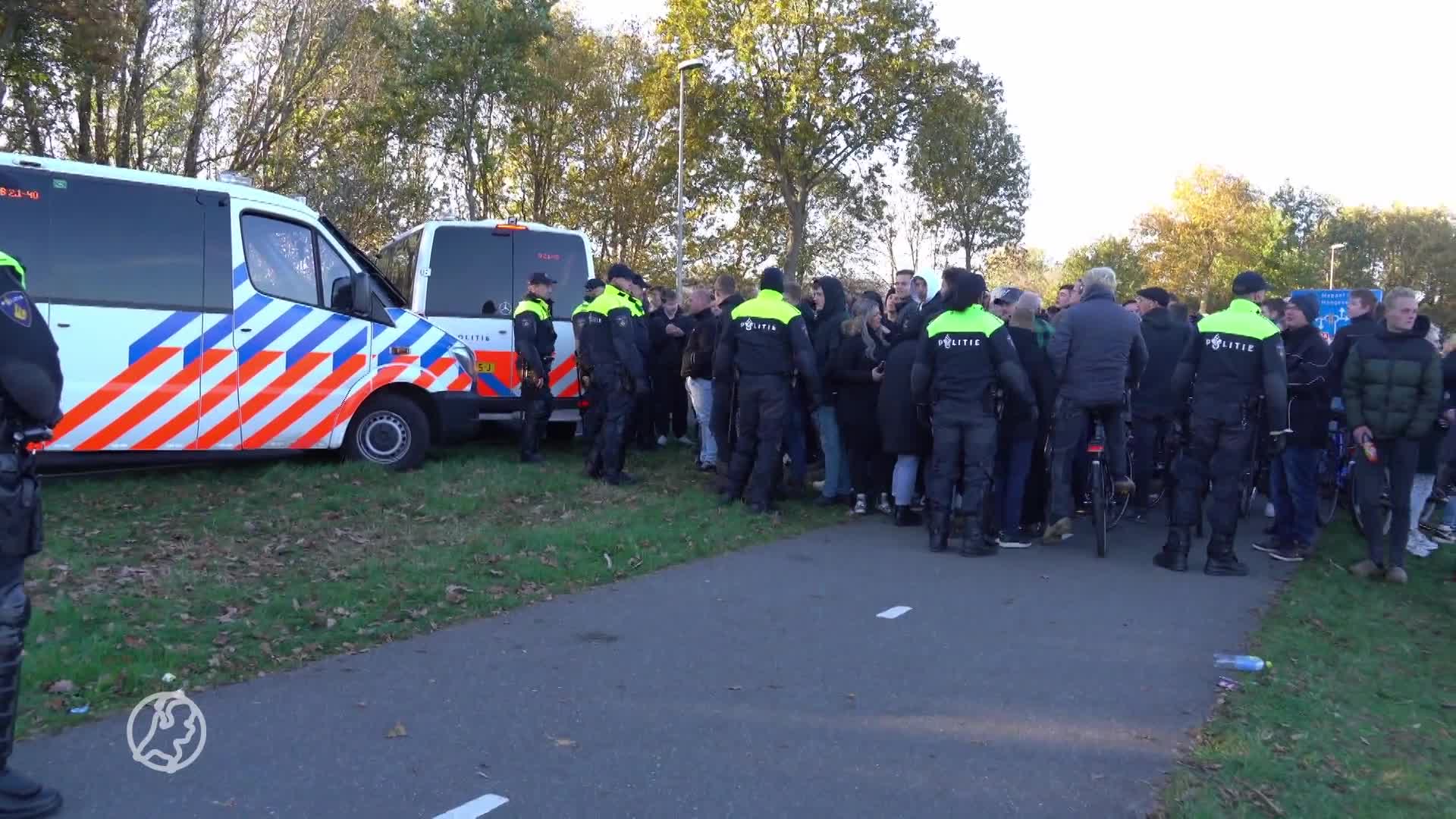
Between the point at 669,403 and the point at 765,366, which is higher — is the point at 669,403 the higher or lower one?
the lower one

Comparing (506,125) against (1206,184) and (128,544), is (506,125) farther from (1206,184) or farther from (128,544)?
(1206,184)

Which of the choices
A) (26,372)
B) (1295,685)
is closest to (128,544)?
(26,372)

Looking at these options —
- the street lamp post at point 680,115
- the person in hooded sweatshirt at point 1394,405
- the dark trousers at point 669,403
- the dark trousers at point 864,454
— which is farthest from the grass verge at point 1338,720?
the street lamp post at point 680,115

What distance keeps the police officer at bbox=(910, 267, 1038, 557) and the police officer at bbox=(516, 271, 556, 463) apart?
4001mm

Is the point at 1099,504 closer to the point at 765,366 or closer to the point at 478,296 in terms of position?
the point at 765,366

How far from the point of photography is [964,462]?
8.39 m

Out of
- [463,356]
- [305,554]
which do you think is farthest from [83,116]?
[305,554]

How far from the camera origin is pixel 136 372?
358 inches

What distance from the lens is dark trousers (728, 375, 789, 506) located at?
30.9 feet

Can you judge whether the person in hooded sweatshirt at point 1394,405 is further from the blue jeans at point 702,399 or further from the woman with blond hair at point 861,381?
the blue jeans at point 702,399

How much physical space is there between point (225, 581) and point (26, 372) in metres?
3.25

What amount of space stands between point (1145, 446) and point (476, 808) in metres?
7.82

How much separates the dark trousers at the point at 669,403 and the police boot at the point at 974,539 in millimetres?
4941
